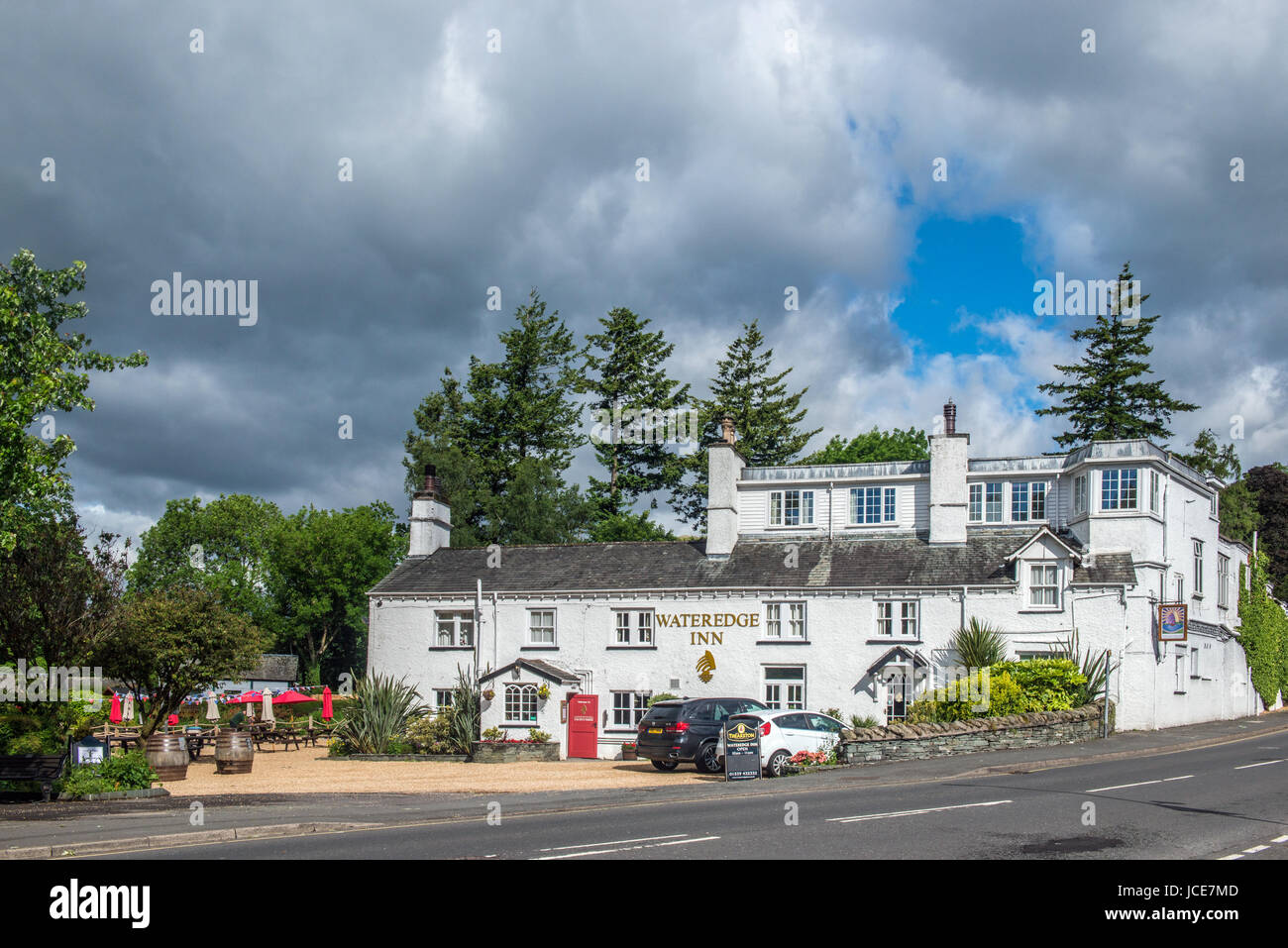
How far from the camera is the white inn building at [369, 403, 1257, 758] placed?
35.4 metres

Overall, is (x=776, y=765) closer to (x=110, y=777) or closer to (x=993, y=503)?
(x=110, y=777)

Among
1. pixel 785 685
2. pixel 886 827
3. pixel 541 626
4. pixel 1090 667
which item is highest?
pixel 541 626

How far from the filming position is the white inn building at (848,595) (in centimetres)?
3538

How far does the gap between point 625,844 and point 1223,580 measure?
36735 mm

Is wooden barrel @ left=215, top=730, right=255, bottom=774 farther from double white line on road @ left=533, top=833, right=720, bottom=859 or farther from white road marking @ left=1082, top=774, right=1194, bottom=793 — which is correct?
white road marking @ left=1082, top=774, right=1194, bottom=793

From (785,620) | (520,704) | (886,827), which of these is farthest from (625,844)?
(785,620)

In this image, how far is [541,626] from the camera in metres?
39.8

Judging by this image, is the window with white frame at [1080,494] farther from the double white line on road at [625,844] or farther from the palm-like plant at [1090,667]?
the double white line on road at [625,844]

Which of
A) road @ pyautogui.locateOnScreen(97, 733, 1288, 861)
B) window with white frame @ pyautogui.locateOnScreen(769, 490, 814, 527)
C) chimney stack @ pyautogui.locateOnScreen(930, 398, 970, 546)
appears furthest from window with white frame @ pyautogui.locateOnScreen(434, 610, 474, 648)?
road @ pyautogui.locateOnScreen(97, 733, 1288, 861)

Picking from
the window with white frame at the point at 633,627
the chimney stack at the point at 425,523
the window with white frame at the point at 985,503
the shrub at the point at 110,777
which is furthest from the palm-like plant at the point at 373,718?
the window with white frame at the point at 985,503

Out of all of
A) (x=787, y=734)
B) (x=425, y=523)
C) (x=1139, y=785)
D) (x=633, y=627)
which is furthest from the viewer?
(x=425, y=523)

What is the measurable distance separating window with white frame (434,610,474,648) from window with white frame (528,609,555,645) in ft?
7.46

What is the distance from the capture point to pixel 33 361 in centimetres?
2284
